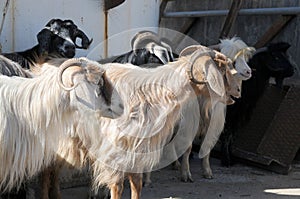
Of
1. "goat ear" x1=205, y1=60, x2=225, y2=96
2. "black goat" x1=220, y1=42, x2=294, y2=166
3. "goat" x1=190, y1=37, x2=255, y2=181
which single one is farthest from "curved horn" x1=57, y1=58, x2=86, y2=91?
"black goat" x1=220, y1=42, x2=294, y2=166

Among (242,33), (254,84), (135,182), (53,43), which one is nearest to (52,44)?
(53,43)

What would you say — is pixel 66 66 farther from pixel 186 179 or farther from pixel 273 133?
pixel 273 133

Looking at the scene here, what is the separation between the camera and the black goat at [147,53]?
6600mm

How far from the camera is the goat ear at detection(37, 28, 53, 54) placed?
607 centimetres

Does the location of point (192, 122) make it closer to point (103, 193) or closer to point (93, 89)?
point (103, 193)

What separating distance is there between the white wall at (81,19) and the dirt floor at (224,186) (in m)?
1.88

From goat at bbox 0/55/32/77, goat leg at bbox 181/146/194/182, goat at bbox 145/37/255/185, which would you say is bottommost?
goat leg at bbox 181/146/194/182

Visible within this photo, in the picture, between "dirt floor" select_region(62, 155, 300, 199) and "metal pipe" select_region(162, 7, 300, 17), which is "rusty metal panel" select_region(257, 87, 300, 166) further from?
"metal pipe" select_region(162, 7, 300, 17)

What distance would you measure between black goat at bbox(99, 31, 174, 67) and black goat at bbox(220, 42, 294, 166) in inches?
55.6

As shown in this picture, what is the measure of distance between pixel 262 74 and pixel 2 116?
4376 mm

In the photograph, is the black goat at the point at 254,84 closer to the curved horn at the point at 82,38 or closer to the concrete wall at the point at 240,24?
the concrete wall at the point at 240,24

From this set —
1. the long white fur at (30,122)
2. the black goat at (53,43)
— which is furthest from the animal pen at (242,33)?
the long white fur at (30,122)

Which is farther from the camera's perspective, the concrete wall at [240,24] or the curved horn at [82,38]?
the concrete wall at [240,24]

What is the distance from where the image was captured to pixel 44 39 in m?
6.16
